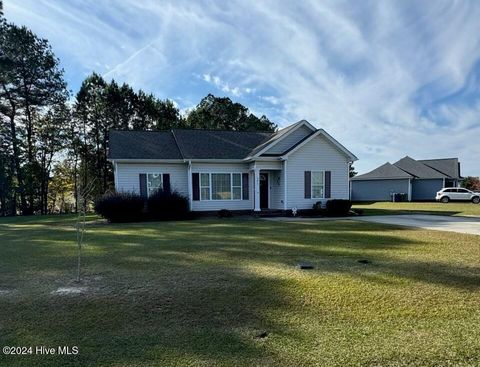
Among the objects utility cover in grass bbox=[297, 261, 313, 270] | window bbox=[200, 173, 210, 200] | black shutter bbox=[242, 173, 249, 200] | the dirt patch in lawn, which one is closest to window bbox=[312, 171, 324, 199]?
black shutter bbox=[242, 173, 249, 200]

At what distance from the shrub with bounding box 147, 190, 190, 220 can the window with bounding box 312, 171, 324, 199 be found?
7.69 m

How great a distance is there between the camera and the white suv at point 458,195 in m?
30.1

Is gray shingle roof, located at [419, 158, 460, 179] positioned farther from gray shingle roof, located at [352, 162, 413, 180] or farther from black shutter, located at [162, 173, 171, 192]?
black shutter, located at [162, 173, 171, 192]

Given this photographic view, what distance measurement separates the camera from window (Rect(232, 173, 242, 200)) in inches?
723

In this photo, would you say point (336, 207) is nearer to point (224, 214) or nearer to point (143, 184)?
point (224, 214)

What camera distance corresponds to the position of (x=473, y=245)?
8.12m

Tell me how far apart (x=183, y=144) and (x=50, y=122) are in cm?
1767

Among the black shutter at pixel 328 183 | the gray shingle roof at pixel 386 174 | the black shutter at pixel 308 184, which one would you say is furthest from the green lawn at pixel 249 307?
the gray shingle roof at pixel 386 174

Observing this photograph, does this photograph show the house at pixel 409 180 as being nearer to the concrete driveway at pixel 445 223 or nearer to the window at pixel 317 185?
the window at pixel 317 185

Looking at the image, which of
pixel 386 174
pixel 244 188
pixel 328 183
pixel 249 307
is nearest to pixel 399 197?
pixel 386 174

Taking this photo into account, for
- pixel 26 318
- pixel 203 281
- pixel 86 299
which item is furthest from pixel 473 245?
pixel 26 318

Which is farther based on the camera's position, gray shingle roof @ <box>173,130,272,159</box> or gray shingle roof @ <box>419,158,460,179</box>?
gray shingle roof @ <box>419,158,460,179</box>

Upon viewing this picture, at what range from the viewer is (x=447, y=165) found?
37562 millimetres

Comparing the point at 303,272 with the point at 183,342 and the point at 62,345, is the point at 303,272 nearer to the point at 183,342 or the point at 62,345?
the point at 183,342
